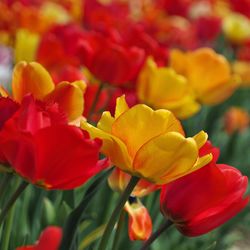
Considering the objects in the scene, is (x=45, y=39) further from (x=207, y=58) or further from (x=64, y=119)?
(x=64, y=119)

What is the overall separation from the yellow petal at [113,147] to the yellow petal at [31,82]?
0.15 meters

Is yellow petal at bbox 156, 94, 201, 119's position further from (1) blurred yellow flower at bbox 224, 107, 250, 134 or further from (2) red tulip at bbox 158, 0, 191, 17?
(2) red tulip at bbox 158, 0, 191, 17

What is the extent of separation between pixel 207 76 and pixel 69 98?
0.94m

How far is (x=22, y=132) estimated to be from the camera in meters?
0.76

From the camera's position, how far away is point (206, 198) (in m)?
0.88

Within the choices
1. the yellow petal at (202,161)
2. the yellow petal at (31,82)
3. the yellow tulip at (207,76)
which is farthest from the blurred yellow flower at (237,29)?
the yellow petal at (202,161)

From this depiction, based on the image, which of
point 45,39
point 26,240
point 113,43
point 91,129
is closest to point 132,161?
point 91,129

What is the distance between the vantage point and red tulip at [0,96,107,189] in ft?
2.53

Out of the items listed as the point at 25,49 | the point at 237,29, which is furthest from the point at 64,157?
the point at 237,29

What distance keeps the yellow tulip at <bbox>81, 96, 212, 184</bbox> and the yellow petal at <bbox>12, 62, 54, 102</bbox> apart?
148 mm

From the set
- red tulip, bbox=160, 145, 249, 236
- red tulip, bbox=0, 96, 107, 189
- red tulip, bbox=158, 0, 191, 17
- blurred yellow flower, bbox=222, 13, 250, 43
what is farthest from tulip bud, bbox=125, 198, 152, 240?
red tulip, bbox=158, 0, 191, 17

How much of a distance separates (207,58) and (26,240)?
86cm

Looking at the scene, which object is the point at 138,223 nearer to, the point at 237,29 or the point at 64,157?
the point at 64,157

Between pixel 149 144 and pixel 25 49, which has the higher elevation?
pixel 149 144
